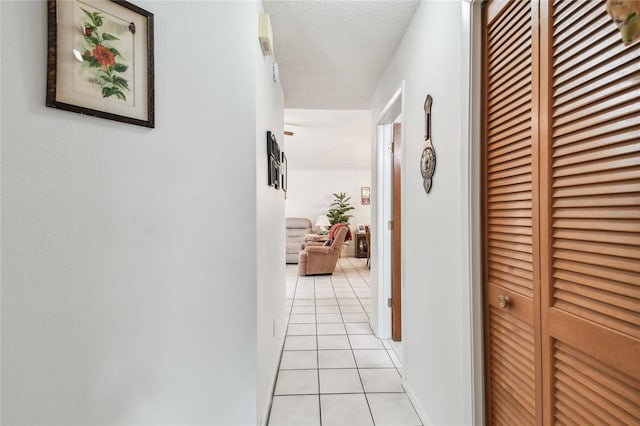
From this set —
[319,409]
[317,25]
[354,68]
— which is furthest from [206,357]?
[354,68]

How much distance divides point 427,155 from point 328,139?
13.7 feet

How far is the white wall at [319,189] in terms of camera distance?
8086 mm

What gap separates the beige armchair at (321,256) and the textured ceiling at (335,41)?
9.80 ft

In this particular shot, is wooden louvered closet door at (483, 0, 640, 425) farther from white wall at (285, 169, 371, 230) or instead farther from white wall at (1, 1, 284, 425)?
white wall at (285, 169, 371, 230)

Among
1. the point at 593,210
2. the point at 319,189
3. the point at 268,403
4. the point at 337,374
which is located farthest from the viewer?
the point at 319,189

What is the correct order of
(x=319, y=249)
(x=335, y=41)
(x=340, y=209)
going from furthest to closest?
(x=340, y=209)
(x=319, y=249)
(x=335, y=41)

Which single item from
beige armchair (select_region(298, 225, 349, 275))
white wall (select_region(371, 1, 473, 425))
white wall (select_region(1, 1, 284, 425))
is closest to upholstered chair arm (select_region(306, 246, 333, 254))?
beige armchair (select_region(298, 225, 349, 275))

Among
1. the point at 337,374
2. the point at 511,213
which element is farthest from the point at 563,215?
the point at 337,374

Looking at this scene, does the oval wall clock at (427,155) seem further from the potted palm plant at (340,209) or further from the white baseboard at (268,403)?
the potted palm plant at (340,209)

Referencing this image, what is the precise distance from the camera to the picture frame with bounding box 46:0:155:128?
97cm

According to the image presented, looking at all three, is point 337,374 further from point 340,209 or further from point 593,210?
point 340,209

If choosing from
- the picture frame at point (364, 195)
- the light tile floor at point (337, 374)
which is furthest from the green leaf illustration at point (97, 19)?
the picture frame at point (364, 195)

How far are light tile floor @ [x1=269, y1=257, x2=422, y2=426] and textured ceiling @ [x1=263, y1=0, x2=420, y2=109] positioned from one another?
2314 millimetres

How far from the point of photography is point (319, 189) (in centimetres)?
817
